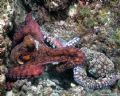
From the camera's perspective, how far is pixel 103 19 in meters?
6.74

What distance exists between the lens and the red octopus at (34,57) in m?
5.44

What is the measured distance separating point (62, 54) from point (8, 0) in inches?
60.0

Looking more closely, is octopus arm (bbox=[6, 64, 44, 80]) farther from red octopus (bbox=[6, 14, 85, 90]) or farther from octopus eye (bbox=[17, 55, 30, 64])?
octopus eye (bbox=[17, 55, 30, 64])

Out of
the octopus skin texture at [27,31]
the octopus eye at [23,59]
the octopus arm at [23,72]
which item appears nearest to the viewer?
the octopus arm at [23,72]

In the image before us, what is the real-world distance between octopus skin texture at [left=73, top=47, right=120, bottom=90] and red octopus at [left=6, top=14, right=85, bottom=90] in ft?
1.16

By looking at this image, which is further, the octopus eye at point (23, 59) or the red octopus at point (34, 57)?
the octopus eye at point (23, 59)

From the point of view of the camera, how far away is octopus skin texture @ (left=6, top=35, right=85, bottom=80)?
215 inches

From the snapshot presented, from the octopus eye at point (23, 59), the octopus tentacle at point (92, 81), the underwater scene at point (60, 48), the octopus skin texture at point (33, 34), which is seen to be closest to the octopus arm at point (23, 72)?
the underwater scene at point (60, 48)

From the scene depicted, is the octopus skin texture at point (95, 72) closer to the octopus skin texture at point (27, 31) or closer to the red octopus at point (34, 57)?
the red octopus at point (34, 57)

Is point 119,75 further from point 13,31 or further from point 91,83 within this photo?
point 13,31

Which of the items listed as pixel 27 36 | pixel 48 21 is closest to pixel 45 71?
pixel 27 36

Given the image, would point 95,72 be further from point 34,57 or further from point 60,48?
point 34,57

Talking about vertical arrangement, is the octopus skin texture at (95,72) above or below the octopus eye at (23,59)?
below

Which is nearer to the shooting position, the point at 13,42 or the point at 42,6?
the point at 13,42
